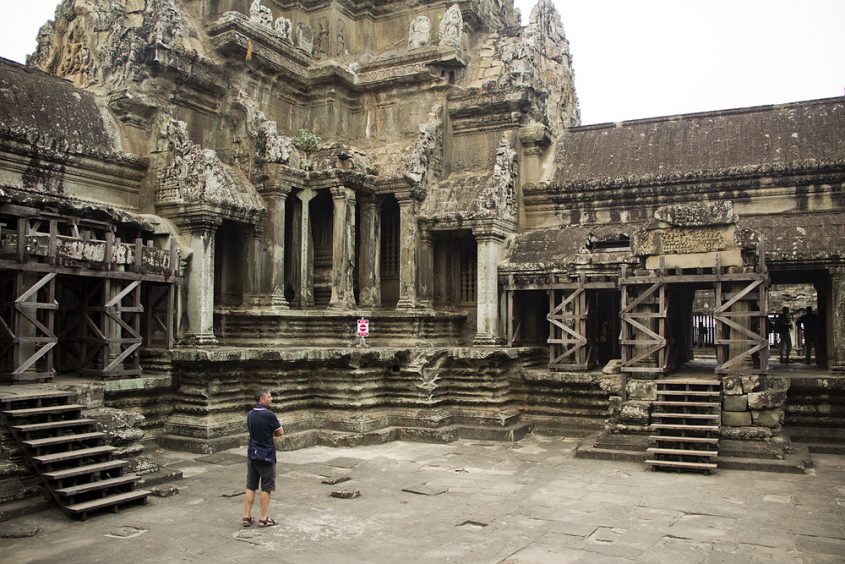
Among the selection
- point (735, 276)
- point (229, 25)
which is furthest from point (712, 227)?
point (229, 25)

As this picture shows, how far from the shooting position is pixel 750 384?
12.5 metres

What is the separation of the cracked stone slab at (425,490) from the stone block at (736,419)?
5.13m

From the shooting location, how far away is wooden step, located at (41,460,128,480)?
8.97 meters

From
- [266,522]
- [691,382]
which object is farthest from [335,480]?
[691,382]

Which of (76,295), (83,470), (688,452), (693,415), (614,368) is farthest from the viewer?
(614,368)

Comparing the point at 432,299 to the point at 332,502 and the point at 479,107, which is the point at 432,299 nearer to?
the point at 479,107

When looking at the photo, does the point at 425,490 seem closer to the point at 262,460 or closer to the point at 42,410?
the point at 262,460

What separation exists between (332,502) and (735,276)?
779cm

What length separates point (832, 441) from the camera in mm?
13367

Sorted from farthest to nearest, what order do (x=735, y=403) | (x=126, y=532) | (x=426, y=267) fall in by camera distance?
(x=426, y=267)
(x=735, y=403)
(x=126, y=532)

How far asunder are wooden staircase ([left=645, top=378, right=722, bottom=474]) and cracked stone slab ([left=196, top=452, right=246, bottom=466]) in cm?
659

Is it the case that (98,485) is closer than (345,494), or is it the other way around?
(98,485)

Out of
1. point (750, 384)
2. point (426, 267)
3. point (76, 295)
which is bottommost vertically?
→ point (750, 384)

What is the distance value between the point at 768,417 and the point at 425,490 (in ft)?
19.7
